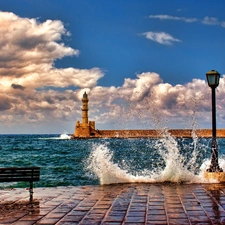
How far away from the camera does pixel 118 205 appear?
22.1ft

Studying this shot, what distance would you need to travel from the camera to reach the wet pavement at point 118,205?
5703mm

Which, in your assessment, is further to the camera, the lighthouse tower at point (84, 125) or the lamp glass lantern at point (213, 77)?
the lighthouse tower at point (84, 125)

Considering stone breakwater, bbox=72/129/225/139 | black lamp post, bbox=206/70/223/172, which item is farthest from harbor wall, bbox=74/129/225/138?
black lamp post, bbox=206/70/223/172

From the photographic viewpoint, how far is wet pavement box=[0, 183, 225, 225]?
5.70 metres

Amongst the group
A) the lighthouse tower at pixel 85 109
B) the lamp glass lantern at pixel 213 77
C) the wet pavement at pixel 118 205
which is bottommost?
the wet pavement at pixel 118 205

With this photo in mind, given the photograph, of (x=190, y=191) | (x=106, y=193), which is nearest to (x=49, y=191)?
(x=106, y=193)

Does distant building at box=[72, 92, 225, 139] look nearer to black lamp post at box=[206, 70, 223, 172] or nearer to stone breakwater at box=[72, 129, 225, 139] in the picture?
stone breakwater at box=[72, 129, 225, 139]

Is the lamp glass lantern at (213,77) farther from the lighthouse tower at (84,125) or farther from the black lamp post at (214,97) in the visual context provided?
the lighthouse tower at (84,125)

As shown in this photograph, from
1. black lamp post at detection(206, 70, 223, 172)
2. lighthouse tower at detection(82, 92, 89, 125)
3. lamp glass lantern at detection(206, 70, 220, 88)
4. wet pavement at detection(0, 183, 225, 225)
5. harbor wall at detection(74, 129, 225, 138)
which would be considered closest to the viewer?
wet pavement at detection(0, 183, 225, 225)

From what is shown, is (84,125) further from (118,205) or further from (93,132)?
(118,205)

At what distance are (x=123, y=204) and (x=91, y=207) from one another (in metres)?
0.58

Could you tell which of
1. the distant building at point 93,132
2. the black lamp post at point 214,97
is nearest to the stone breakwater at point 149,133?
the distant building at point 93,132

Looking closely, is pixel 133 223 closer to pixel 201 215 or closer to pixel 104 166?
pixel 201 215

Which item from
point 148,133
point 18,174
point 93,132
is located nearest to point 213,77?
point 18,174
